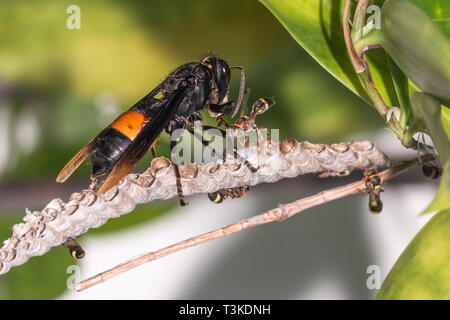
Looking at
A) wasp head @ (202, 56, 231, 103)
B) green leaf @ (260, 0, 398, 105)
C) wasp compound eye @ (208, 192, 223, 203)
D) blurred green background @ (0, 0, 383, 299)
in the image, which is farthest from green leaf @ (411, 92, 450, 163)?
blurred green background @ (0, 0, 383, 299)

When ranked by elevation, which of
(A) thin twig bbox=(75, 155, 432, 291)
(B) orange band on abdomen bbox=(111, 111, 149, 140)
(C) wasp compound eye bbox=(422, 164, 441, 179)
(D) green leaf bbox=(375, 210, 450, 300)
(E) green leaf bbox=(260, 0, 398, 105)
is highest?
(E) green leaf bbox=(260, 0, 398, 105)

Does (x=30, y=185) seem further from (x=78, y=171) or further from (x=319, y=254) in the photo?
(x=319, y=254)

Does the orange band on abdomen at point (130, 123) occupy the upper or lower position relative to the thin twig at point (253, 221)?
upper

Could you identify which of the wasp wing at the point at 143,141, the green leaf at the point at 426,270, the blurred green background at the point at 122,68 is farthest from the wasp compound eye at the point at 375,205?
the blurred green background at the point at 122,68

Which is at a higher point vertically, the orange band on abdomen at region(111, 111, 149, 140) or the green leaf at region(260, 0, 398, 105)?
the green leaf at region(260, 0, 398, 105)

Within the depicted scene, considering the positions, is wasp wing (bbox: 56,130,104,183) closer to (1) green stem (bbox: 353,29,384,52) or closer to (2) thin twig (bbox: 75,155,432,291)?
(2) thin twig (bbox: 75,155,432,291)

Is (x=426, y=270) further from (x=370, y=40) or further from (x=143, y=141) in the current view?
(x=143, y=141)

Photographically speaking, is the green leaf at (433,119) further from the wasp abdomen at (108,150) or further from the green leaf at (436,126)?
the wasp abdomen at (108,150)
